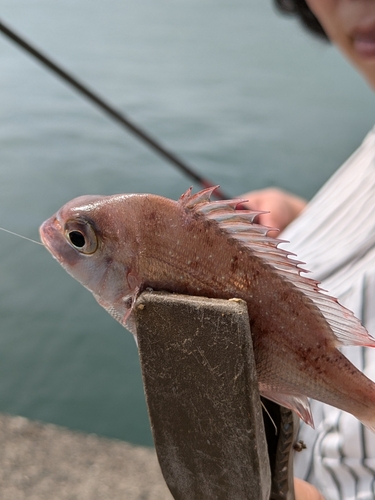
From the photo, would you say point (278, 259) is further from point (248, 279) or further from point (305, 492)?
point (305, 492)

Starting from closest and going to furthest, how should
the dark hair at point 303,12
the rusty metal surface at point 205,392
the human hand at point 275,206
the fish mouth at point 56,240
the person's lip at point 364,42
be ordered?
the rusty metal surface at point 205,392 < the fish mouth at point 56,240 < the person's lip at point 364,42 < the dark hair at point 303,12 < the human hand at point 275,206

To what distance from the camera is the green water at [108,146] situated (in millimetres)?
2709

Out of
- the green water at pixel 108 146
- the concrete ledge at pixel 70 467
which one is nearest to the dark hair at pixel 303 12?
the green water at pixel 108 146

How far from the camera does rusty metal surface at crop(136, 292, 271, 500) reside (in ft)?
1.98

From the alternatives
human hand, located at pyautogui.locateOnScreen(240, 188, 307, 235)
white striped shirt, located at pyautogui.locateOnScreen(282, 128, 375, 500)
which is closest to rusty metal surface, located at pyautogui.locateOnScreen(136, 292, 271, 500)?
white striped shirt, located at pyautogui.locateOnScreen(282, 128, 375, 500)

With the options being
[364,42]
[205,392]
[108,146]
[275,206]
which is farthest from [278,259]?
[108,146]

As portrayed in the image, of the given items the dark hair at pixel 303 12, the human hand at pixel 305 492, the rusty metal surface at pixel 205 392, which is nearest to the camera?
the rusty metal surface at pixel 205 392

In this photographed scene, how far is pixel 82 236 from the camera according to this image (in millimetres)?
693

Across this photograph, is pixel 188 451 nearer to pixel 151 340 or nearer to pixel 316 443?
pixel 151 340

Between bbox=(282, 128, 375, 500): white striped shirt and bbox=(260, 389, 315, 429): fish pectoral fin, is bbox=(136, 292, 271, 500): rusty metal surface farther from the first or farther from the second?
bbox=(282, 128, 375, 500): white striped shirt

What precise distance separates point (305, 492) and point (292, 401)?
29cm

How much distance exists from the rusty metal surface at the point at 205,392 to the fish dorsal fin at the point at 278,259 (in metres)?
0.10

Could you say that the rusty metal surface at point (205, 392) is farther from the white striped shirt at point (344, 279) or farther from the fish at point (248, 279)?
the white striped shirt at point (344, 279)

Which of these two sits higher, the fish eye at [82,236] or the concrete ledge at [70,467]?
the fish eye at [82,236]
